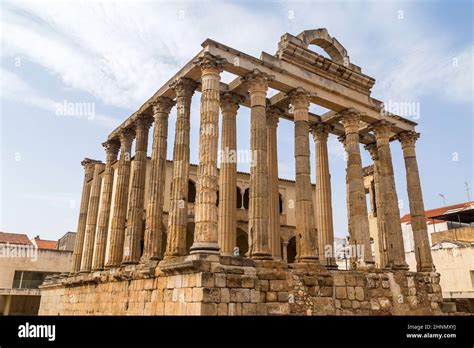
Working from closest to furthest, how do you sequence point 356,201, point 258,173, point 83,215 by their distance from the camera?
point 258,173
point 356,201
point 83,215

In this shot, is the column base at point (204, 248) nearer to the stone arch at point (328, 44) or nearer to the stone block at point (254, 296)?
the stone block at point (254, 296)

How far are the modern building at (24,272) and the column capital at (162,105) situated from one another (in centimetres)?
2023

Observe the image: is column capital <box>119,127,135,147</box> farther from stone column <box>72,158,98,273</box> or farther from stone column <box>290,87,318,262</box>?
stone column <box>290,87,318,262</box>

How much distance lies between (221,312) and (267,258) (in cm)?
295

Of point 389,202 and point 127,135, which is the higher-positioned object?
point 127,135

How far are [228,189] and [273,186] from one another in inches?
107

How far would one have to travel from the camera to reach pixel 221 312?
453 inches

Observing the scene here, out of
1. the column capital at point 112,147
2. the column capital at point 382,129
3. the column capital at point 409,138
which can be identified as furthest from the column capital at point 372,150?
the column capital at point 112,147

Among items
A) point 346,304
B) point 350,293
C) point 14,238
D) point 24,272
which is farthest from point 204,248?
point 14,238

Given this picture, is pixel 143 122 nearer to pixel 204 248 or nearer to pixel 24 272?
pixel 204 248

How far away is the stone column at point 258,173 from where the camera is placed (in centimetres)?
1401

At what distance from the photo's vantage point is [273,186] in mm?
17641
